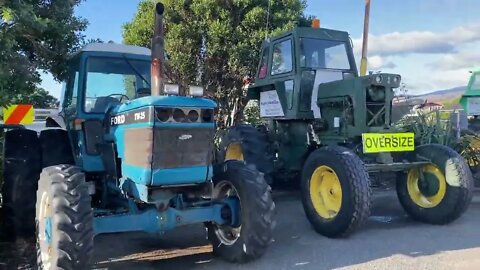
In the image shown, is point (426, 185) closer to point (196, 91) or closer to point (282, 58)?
point (282, 58)

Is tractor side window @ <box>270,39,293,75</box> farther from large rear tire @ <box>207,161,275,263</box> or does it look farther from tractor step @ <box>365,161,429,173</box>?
large rear tire @ <box>207,161,275,263</box>

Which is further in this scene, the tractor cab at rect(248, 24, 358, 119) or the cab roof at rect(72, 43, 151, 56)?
the tractor cab at rect(248, 24, 358, 119)

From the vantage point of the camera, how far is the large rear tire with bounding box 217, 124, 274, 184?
837 cm

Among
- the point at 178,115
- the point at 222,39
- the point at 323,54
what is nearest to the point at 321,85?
the point at 323,54

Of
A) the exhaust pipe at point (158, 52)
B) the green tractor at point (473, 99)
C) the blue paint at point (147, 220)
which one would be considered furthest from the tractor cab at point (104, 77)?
the green tractor at point (473, 99)

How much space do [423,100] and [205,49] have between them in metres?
6.33

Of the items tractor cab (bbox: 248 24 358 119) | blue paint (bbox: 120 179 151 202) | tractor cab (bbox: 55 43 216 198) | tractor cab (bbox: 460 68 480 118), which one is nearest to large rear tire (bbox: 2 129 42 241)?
tractor cab (bbox: 55 43 216 198)

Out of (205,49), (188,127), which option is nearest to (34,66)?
(188,127)

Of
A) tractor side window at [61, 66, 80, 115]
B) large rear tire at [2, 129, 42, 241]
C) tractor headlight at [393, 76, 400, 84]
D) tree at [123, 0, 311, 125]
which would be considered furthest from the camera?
tree at [123, 0, 311, 125]

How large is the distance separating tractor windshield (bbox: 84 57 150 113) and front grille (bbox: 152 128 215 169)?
150 cm

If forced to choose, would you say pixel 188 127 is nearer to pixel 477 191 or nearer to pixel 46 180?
pixel 46 180

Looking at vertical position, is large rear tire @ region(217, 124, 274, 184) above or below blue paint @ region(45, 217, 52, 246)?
above

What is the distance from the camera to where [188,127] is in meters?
4.77

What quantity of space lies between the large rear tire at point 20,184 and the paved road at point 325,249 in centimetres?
89
